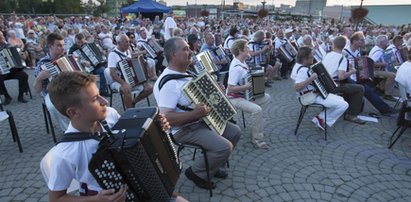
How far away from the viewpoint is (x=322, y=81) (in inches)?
202

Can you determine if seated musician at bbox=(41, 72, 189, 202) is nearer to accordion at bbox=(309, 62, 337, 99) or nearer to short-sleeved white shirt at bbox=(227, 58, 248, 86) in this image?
short-sleeved white shirt at bbox=(227, 58, 248, 86)

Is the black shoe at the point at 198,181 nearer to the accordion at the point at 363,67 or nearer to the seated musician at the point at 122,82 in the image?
the seated musician at the point at 122,82

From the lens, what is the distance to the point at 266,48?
891cm

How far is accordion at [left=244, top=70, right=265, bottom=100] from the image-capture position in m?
4.91

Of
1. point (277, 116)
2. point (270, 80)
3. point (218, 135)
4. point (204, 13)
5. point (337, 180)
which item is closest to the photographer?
point (218, 135)

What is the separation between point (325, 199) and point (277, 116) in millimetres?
3041

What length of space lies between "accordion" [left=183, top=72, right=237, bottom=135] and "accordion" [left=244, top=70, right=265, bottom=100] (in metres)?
1.35

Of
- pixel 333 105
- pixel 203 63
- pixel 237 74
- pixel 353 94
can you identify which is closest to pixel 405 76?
pixel 353 94

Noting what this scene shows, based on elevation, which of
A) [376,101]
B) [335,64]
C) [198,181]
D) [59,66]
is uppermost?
[59,66]

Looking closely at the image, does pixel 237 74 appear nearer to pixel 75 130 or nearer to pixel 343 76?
pixel 343 76

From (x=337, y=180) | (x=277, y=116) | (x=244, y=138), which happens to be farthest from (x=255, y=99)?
(x=337, y=180)

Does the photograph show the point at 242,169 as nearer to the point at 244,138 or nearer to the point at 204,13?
the point at 244,138

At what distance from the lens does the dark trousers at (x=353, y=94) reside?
6148 mm

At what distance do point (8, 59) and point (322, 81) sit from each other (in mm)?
6946
